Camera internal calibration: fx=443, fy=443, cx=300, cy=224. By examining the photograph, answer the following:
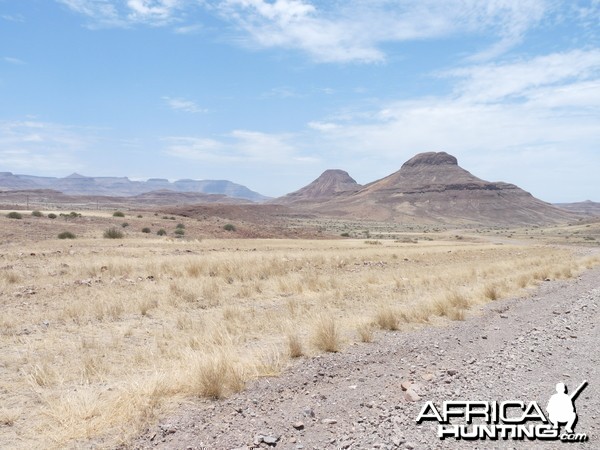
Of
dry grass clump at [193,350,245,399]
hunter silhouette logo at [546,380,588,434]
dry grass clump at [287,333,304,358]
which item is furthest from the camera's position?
dry grass clump at [287,333,304,358]

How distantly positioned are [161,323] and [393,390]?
620 cm

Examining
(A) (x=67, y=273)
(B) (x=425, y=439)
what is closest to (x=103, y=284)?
(A) (x=67, y=273)

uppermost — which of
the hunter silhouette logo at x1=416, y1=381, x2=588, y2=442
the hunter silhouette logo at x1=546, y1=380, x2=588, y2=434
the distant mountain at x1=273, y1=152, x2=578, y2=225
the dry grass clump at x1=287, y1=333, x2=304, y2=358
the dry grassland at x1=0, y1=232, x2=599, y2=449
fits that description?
the distant mountain at x1=273, y1=152, x2=578, y2=225

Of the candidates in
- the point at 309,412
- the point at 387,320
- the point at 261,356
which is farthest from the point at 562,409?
the point at 387,320

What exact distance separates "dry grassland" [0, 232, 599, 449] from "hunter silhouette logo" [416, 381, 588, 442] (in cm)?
268

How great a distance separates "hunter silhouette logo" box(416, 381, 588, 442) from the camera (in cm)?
459

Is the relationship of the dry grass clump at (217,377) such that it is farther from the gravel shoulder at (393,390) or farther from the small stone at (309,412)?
the small stone at (309,412)

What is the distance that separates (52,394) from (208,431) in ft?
8.14

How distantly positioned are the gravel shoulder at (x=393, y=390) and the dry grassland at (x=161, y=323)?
0.49m

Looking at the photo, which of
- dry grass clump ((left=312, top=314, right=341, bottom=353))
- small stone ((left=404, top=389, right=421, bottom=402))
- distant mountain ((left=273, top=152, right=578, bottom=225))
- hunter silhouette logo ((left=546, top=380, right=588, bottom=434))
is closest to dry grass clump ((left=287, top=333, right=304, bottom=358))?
dry grass clump ((left=312, top=314, right=341, bottom=353))

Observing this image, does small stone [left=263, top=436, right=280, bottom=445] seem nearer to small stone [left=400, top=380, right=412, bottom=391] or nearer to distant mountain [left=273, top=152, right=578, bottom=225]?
small stone [left=400, top=380, right=412, bottom=391]

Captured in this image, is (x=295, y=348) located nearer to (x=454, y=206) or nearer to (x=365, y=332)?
(x=365, y=332)

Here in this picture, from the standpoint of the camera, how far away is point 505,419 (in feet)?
16.1

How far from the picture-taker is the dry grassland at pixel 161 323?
214 inches
